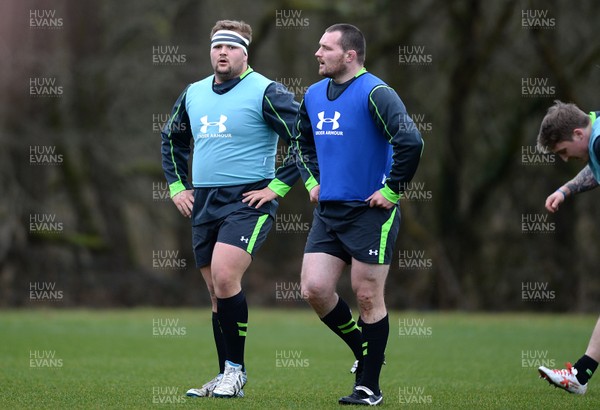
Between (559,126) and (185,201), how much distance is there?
277 cm

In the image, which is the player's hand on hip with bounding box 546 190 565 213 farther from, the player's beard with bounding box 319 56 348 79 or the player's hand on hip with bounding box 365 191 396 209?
the player's beard with bounding box 319 56 348 79

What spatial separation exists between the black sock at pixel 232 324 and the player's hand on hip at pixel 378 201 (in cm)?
121

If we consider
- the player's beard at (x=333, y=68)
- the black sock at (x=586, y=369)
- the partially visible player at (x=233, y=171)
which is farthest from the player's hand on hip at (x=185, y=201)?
the black sock at (x=586, y=369)

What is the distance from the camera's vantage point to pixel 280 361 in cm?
1018

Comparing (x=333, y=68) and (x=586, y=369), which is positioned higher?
(x=333, y=68)

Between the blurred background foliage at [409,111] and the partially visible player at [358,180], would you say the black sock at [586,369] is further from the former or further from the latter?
the blurred background foliage at [409,111]

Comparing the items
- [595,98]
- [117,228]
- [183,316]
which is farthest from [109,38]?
[595,98]

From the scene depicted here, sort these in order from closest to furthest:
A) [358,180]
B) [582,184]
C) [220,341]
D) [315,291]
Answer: [358,180], [315,291], [582,184], [220,341]

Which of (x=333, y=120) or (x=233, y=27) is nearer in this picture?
(x=333, y=120)

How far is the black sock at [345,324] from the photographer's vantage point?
7.27 metres

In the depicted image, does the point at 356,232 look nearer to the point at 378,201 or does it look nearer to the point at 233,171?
the point at 378,201

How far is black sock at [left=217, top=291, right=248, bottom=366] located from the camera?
716 centimetres

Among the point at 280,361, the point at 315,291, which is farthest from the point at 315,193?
the point at 280,361

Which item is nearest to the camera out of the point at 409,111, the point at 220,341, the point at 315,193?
the point at 315,193
